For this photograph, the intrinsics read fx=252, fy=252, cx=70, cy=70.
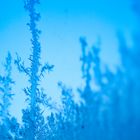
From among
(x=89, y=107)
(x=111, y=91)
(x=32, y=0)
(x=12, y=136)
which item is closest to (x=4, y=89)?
(x=12, y=136)

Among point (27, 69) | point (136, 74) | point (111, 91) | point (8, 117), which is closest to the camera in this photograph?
point (136, 74)

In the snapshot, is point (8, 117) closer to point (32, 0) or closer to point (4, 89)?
point (4, 89)

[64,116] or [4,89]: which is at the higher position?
[4,89]

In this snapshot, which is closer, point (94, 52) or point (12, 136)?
point (94, 52)

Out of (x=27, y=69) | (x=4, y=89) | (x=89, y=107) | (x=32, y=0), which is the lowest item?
(x=89, y=107)

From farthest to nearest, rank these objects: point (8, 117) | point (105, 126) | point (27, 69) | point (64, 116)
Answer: point (8, 117), point (64, 116), point (27, 69), point (105, 126)

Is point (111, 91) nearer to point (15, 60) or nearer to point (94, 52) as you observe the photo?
point (94, 52)

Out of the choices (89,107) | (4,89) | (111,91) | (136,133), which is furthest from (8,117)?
(136,133)

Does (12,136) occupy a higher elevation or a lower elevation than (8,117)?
lower

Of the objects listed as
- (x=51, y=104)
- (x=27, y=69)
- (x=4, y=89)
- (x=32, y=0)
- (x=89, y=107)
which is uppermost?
(x=32, y=0)
